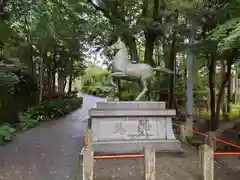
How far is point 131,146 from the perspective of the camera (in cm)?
738

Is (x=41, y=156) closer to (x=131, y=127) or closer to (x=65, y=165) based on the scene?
(x=65, y=165)

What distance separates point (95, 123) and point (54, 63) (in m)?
13.3

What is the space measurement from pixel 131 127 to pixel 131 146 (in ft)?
1.66

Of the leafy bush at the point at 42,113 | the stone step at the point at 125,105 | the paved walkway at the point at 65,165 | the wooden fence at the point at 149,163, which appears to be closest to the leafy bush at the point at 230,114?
the paved walkway at the point at 65,165

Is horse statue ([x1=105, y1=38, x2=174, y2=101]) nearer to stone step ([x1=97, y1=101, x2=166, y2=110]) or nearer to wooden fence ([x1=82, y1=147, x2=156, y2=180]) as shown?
stone step ([x1=97, y1=101, x2=166, y2=110])

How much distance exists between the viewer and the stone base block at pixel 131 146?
7227mm

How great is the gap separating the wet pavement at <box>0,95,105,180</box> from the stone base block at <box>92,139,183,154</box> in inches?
28.1

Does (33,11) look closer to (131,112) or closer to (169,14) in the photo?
(131,112)

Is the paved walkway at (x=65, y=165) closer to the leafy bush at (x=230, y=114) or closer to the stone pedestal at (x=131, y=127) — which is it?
the stone pedestal at (x=131, y=127)

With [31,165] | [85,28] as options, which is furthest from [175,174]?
[85,28]

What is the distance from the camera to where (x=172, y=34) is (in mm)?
13039

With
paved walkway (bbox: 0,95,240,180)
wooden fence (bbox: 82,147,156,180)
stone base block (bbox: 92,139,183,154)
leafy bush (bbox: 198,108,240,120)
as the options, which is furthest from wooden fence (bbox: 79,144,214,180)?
leafy bush (bbox: 198,108,240,120)

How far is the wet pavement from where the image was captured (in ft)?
19.3

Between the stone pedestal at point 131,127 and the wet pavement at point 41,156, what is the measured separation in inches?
37.9
